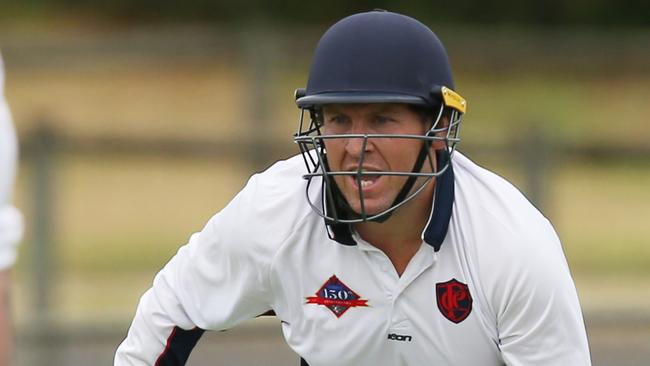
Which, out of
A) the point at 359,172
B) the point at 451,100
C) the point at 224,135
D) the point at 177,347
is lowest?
the point at 224,135

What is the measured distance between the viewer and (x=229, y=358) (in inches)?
335

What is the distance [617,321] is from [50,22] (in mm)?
11160

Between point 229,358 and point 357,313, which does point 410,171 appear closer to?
point 357,313

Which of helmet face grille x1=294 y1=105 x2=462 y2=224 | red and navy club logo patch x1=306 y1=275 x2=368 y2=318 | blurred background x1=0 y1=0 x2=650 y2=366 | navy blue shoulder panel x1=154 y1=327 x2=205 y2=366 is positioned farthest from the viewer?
blurred background x1=0 y1=0 x2=650 y2=366

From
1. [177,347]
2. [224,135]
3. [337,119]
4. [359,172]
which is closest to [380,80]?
[337,119]

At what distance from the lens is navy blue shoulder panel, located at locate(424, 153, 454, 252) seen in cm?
406

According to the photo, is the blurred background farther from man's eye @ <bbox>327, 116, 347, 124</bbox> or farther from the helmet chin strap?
man's eye @ <bbox>327, 116, 347, 124</bbox>

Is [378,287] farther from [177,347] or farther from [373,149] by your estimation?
[177,347]

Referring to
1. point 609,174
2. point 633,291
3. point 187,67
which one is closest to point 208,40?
point 187,67

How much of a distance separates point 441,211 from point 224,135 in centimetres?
727

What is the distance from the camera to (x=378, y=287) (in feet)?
13.7

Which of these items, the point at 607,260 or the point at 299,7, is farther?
the point at 299,7

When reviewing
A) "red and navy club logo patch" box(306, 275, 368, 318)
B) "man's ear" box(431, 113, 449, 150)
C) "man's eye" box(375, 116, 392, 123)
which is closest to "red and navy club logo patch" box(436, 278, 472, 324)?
"red and navy club logo patch" box(306, 275, 368, 318)

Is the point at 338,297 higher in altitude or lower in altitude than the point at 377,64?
lower
